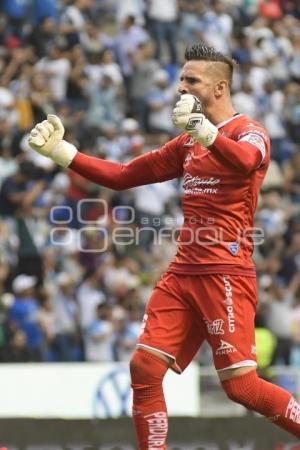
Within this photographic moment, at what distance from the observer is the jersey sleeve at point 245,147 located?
6.61m

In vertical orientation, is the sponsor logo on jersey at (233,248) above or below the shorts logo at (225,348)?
above

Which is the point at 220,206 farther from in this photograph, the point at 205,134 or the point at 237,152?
the point at 205,134

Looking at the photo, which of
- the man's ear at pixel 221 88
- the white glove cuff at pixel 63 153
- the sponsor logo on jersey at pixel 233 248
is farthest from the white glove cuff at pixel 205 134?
the white glove cuff at pixel 63 153

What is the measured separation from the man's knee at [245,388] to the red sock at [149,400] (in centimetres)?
37

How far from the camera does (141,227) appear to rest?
1400 centimetres

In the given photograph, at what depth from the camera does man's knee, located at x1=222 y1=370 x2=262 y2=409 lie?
6.97 m

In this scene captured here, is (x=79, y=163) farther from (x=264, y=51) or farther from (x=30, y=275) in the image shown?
(x=264, y=51)

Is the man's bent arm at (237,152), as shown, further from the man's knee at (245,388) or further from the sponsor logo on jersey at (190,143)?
the man's knee at (245,388)

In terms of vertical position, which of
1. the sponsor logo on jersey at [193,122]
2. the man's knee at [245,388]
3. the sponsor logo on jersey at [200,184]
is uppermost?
the sponsor logo on jersey at [193,122]

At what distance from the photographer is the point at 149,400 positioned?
694 centimetres

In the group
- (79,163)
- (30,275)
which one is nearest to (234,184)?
(79,163)

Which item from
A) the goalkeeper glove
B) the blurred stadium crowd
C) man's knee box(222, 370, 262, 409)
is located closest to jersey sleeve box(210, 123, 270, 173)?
the goalkeeper glove

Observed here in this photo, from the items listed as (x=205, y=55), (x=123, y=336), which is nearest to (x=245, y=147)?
(x=205, y=55)

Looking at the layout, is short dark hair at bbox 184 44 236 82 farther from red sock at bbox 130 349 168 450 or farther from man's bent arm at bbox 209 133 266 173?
red sock at bbox 130 349 168 450
